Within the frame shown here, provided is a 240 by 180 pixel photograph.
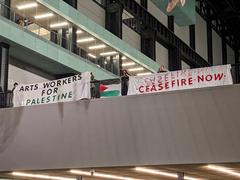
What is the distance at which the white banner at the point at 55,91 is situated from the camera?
24719 millimetres

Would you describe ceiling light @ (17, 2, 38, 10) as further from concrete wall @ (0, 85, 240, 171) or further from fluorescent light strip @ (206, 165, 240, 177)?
fluorescent light strip @ (206, 165, 240, 177)

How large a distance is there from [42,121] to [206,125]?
8.34m

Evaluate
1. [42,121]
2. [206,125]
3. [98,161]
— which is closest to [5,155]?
[42,121]

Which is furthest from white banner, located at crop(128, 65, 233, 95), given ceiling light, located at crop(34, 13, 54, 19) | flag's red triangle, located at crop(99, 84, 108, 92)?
ceiling light, located at crop(34, 13, 54, 19)

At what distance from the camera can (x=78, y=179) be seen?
29250 millimetres

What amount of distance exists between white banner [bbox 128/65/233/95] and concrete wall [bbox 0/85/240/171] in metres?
0.70

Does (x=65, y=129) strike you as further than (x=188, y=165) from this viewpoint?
Yes

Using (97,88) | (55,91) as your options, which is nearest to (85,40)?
(55,91)

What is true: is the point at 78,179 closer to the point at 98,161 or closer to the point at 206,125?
the point at 98,161

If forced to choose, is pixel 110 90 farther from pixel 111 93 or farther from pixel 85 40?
pixel 85 40

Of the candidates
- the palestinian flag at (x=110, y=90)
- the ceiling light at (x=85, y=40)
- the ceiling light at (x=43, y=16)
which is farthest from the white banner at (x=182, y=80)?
the ceiling light at (x=85, y=40)

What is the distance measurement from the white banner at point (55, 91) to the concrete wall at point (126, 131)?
497mm

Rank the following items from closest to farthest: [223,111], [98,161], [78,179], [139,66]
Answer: [223,111] → [98,161] → [78,179] → [139,66]

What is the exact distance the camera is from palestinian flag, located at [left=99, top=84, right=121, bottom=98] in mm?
24625
